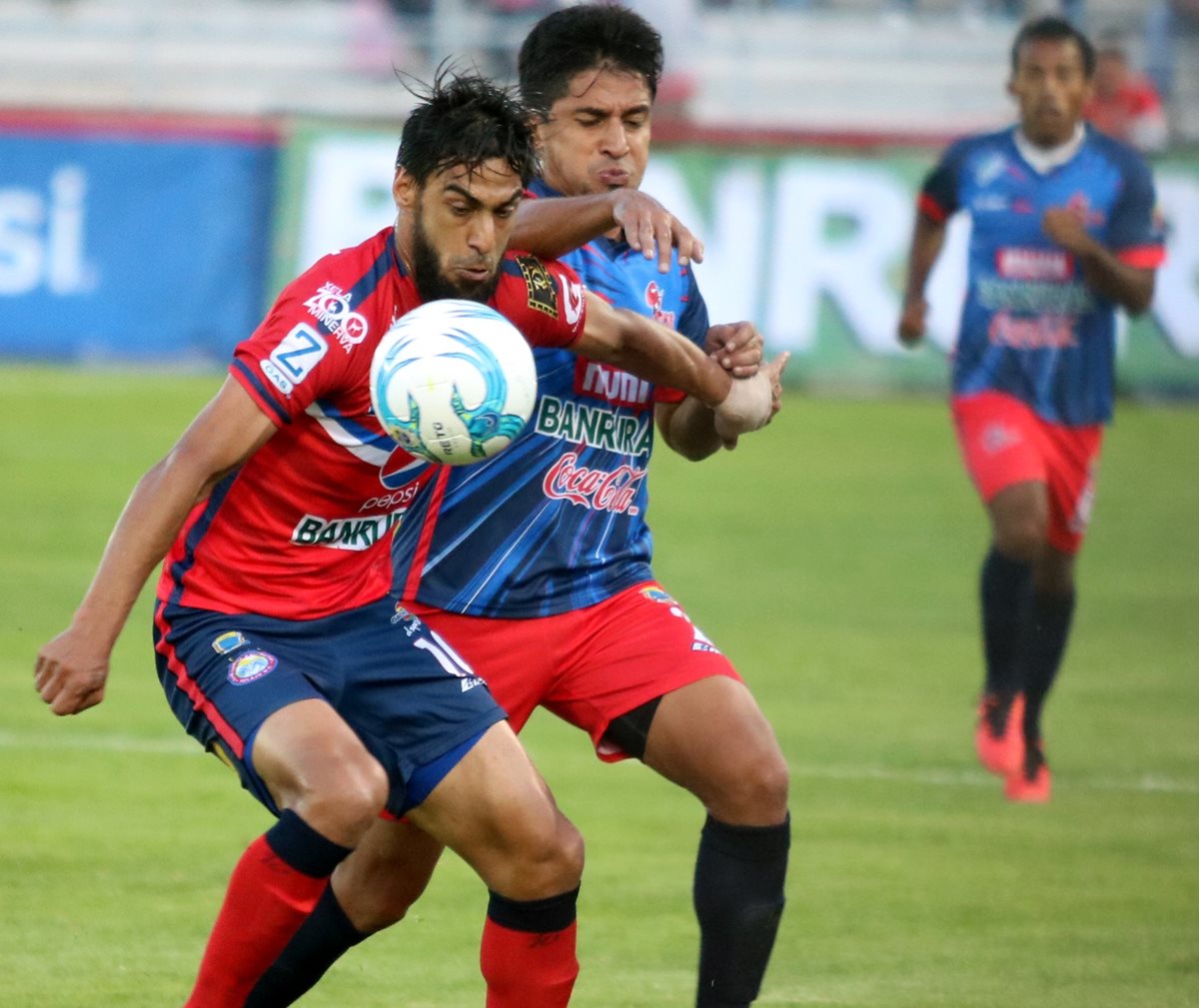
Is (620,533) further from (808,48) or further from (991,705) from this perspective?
(808,48)

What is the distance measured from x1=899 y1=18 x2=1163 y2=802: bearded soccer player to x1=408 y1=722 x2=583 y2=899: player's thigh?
3.68 metres

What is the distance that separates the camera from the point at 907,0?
68.7 feet

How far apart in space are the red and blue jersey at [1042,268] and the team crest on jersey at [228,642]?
4553 mm

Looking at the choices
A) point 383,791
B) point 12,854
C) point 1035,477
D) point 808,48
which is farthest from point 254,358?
point 808,48

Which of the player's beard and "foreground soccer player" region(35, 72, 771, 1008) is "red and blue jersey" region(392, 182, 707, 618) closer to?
"foreground soccer player" region(35, 72, 771, 1008)

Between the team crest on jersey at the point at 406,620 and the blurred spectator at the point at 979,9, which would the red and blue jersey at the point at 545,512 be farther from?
the blurred spectator at the point at 979,9

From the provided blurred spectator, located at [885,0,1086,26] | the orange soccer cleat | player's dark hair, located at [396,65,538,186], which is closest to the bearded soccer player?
the orange soccer cleat

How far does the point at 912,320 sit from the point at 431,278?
15.5 ft

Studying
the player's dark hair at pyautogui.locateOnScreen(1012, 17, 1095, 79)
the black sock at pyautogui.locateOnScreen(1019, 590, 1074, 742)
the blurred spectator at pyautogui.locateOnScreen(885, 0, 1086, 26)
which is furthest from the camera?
the blurred spectator at pyautogui.locateOnScreen(885, 0, 1086, 26)

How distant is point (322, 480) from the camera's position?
476cm

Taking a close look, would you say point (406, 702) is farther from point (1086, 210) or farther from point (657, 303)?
point (1086, 210)

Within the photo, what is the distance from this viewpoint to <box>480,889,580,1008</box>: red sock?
15.5 ft

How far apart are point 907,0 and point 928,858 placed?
15.1 m

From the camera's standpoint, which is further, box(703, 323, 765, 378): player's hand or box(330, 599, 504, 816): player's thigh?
box(703, 323, 765, 378): player's hand
